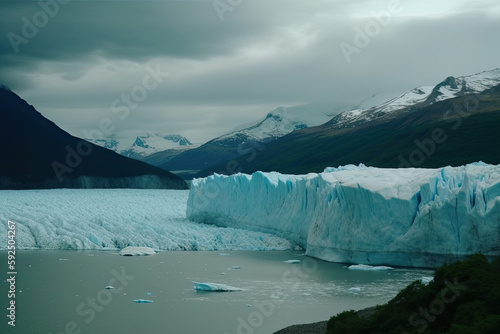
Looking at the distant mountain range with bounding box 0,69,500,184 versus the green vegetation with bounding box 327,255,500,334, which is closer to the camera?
the green vegetation with bounding box 327,255,500,334

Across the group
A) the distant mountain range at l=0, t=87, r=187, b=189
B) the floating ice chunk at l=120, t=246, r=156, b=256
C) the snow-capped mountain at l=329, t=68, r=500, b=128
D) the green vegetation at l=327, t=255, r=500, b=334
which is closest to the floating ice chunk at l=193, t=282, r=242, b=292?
the green vegetation at l=327, t=255, r=500, b=334

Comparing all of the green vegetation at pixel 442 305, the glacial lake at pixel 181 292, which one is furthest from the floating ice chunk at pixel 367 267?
the green vegetation at pixel 442 305

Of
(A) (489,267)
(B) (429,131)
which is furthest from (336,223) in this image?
(B) (429,131)

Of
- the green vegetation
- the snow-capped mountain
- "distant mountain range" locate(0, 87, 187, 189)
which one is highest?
the snow-capped mountain

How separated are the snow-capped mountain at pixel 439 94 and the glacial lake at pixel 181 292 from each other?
13248cm

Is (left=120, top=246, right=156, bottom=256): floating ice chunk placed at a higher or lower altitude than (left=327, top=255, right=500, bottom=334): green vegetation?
lower

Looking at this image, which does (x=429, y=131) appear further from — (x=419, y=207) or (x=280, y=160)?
(x=419, y=207)

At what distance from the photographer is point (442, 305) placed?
8625mm

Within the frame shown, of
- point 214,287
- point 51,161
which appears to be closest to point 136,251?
point 214,287

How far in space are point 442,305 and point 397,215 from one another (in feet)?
38.3

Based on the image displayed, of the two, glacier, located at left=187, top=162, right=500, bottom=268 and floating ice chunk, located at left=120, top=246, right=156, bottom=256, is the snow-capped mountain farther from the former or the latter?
floating ice chunk, located at left=120, top=246, right=156, bottom=256

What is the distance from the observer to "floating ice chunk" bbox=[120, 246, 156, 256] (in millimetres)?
23859

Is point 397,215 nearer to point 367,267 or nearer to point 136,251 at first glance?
point 367,267

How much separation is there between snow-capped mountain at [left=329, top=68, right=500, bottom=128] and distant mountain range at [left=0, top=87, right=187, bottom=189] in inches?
3292
